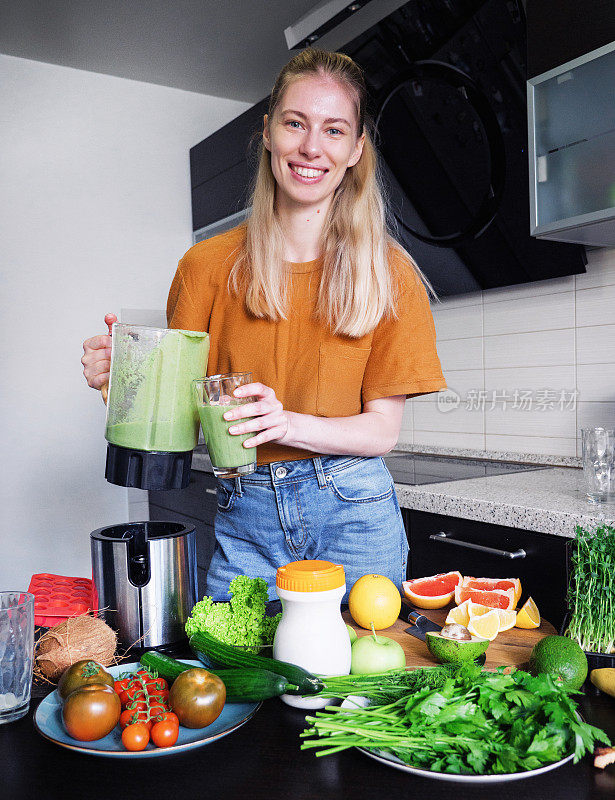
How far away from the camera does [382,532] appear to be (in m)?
1.25

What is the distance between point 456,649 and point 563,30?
5.07 ft

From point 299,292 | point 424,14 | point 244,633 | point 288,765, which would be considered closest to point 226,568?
point 244,633

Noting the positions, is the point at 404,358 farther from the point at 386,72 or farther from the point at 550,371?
the point at 386,72

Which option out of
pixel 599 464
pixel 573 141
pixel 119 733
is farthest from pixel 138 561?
pixel 573 141

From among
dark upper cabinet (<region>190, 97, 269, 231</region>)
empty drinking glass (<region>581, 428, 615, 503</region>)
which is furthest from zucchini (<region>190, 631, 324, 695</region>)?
dark upper cabinet (<region>190, 97, 269, 231</region>)

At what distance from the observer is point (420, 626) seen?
94cm

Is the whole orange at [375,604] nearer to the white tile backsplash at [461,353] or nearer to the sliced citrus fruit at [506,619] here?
the sliced citrus fruit at [506,619]

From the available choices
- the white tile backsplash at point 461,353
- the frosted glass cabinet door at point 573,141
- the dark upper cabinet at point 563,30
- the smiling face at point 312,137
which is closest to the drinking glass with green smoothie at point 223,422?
the smiling face at point 312,137

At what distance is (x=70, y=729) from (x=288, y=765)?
0.20 meters

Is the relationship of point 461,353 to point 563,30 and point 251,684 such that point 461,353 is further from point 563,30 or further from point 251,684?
point 251,684

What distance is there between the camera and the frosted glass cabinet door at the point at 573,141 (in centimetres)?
169

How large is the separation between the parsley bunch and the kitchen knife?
0.85 feet

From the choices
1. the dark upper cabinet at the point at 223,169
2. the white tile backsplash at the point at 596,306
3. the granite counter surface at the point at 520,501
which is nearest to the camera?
the granite counter surface at the point at 520,501

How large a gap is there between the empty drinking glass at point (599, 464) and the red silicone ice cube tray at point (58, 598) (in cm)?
106
